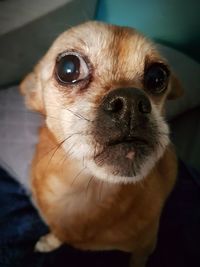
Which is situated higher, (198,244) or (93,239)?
(93,239)

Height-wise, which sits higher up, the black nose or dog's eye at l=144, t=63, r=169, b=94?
dog's eye at l=144, t=63, r=169, b=94

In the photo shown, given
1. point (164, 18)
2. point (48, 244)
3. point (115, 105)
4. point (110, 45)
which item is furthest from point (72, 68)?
point (164, 18)

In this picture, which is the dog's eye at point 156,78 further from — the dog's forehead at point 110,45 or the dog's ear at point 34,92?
the dog's ear at point 34,92

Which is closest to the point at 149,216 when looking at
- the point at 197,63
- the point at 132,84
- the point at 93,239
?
the point at 93,239

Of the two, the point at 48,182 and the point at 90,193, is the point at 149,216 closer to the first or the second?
the point at 90,193

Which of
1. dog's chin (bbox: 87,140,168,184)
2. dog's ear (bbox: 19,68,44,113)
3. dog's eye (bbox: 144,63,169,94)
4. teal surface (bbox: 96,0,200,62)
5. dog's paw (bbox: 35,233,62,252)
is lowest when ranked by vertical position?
dog's paw (bbox: 35,233,62,252)

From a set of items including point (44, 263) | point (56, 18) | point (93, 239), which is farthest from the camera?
point (56, 18)

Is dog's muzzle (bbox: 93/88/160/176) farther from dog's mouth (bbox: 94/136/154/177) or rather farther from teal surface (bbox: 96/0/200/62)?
teal surface (bbox: 96/0/200/62)

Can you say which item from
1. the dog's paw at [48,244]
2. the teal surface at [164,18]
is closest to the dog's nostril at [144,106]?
the dog's paw at [48,244]

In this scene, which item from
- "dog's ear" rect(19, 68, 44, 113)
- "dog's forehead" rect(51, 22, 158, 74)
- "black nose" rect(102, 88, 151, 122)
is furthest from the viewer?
"dog's ear" rect(19, 68, 44, 113)

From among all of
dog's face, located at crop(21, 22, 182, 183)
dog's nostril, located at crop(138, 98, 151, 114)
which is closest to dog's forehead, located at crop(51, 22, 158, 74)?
dog's face, located at crop(21, 22, 182, 183)
